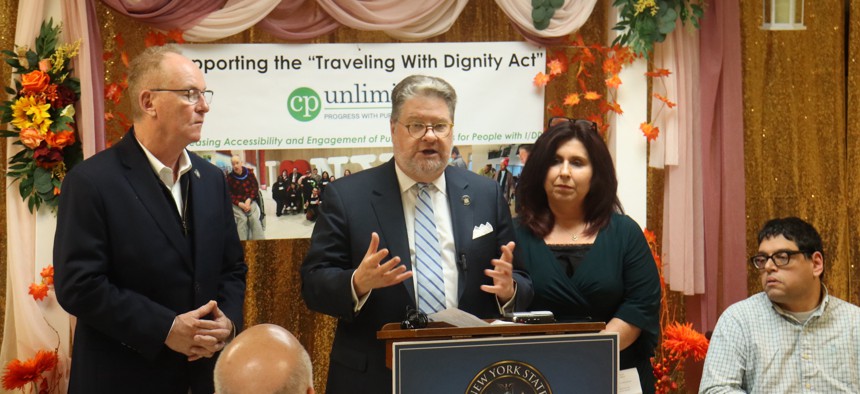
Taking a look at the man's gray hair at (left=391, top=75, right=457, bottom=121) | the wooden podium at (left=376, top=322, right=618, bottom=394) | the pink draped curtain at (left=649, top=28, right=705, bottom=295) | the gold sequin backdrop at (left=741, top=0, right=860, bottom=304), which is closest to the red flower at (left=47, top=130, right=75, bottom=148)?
the man's gray hair at (left=391, top=75, right=457, bottom=121)

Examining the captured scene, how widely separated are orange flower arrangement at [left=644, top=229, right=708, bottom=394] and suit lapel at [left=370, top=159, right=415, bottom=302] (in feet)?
6.41

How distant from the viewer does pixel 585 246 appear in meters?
3.32

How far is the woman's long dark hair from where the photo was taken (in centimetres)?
337

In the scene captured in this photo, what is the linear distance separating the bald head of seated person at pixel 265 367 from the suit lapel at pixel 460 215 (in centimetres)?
119

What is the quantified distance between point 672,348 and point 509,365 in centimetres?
250

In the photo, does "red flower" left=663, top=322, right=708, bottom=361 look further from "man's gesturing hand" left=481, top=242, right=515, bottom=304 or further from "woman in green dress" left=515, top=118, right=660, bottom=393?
"man's gesturing hand" left=481, top=242, right=515, bottom=304

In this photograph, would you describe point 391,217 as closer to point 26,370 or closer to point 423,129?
point 423,129

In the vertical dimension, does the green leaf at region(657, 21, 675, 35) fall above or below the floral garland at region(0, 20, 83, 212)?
above

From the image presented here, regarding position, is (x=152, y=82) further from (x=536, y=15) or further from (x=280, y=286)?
(x=536, y=15)

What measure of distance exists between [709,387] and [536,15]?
1.98m

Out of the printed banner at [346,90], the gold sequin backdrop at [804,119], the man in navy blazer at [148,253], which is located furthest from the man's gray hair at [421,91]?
the gold sequin backdrop at [804,119]

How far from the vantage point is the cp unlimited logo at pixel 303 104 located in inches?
175

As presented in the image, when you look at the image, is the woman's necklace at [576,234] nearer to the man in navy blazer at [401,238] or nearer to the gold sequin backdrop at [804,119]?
the man in navy blazer at [401,238]

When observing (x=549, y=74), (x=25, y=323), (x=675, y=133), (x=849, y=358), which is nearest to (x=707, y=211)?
(x=675, y=133)
